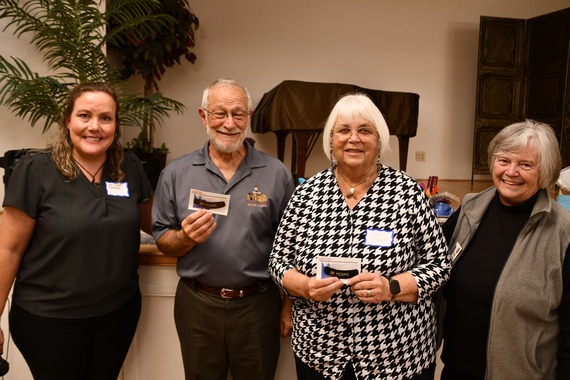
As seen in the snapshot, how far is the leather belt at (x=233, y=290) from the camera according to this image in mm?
1677

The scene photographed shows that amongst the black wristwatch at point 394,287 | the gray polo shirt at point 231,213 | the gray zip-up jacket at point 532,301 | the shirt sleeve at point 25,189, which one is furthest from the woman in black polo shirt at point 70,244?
the gray zip-up jacket at point 532,301

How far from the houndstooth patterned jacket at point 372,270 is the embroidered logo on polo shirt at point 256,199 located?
7.0 inches

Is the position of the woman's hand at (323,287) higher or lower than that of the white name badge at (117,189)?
lower

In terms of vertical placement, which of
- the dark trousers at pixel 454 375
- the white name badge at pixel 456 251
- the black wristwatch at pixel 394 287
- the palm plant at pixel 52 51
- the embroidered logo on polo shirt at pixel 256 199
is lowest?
the dark trousers at pixel 454 375

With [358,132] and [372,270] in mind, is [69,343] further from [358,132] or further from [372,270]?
[358,132]

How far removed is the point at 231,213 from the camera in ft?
5.48

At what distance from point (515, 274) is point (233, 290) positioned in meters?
0.94

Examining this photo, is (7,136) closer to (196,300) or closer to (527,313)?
(196,300)

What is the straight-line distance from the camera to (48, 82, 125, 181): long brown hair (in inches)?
61.6

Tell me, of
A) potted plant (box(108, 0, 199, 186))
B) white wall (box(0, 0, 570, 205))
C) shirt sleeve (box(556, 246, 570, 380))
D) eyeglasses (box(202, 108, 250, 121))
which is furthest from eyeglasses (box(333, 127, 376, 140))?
white wall (box(0, 0, 570, 205))

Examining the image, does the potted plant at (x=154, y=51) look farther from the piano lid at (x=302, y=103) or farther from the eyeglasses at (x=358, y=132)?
the eyeglasses at (x=358, y=132)

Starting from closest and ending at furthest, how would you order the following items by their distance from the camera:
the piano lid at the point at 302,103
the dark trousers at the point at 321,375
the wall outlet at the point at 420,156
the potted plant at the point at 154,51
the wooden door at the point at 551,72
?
1. the dark trousers at the point at 321,375
2. the piano lid at the point at 302,103
3. the potted plant at the point at 154,51
4. the wooden door at the point at 551,72
5. the wall outlet at the point at 420,156

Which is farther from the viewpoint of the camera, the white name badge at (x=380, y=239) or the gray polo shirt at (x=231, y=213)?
the gray polo shirt at (x=231, y=213)

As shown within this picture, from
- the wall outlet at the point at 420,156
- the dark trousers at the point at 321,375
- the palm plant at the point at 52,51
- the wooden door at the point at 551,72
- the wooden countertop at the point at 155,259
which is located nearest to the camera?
the dark trousers at the point at 321,375
